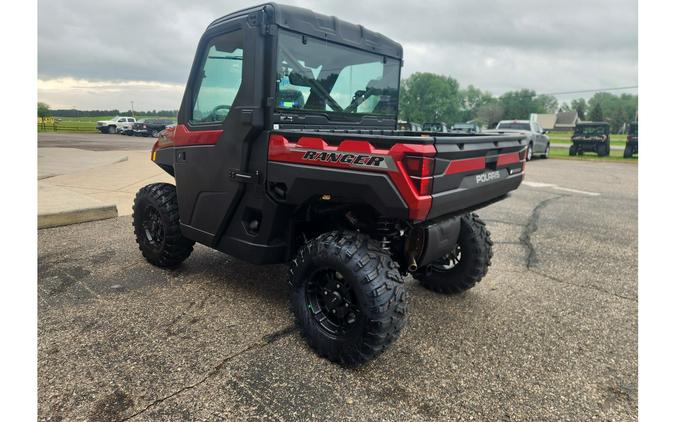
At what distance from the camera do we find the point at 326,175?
8.38 ft

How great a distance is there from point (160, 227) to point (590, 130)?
22288 millimetres

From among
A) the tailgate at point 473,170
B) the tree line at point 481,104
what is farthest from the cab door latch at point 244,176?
the tree line at point 481,104

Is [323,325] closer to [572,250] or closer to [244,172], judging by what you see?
[244,172]

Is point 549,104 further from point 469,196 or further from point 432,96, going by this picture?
point 469,196

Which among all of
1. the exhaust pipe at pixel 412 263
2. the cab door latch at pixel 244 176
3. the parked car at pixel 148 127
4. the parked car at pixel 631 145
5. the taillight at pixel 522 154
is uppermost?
the parked car at pixel 148 127

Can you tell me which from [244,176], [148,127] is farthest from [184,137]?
[148,127]

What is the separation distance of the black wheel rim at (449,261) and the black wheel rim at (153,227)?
259cm

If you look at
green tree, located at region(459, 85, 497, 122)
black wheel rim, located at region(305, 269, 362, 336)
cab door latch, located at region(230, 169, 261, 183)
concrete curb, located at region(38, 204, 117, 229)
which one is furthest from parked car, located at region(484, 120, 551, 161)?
green tree, located at region(459, 85, 497, 122)

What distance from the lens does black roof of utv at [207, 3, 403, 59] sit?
9.19 feet

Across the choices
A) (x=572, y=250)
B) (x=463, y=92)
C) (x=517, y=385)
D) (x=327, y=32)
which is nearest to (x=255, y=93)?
(x=327, y=32)

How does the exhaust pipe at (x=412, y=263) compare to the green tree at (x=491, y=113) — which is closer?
the exhaust pipe at (x=412, y=263)

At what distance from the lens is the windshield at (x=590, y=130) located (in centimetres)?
2022

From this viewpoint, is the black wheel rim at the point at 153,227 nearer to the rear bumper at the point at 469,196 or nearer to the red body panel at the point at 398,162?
the red body panel at the point at 398,162

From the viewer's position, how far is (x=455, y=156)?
8.09 ft
